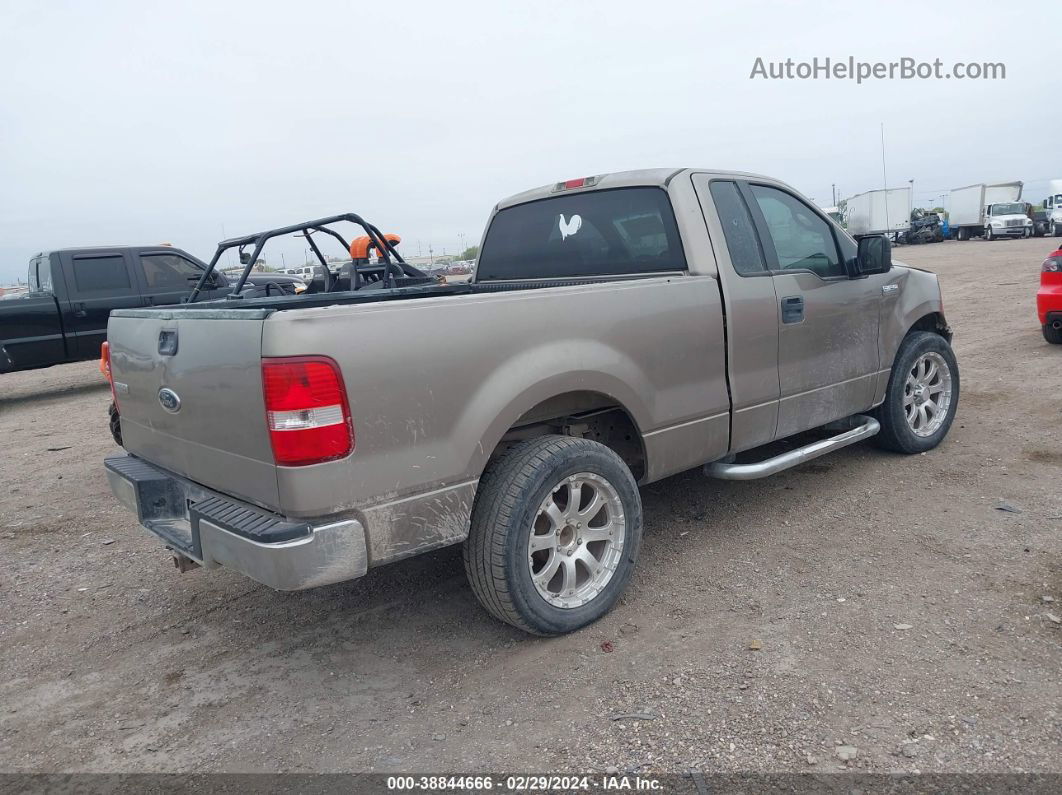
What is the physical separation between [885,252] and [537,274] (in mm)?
2006

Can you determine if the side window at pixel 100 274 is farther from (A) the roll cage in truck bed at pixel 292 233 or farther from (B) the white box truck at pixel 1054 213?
(B) the white box truck at pixel 1054 213

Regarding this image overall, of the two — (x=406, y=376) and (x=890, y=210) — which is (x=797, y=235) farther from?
(x=890, y=210)

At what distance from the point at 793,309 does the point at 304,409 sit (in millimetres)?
2669

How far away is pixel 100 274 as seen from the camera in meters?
10.8

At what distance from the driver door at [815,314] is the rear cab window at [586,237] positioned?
58 cm

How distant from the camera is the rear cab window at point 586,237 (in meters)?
4.00

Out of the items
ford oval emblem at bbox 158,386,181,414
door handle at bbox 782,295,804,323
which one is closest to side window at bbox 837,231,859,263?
door handle at bbox 782,295,804,323

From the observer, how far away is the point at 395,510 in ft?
8.95

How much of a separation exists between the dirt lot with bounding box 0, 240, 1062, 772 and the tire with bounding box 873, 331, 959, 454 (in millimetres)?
259

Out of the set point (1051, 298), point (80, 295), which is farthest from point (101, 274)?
point (1051, 298)

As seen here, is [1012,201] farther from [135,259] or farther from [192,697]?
[192,697]

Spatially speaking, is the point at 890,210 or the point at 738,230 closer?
the point at 738,230

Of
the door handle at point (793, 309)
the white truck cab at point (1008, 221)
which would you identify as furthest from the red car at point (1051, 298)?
the white truck cab at point (1008, 221)

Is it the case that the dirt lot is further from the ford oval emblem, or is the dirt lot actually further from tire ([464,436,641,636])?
the ford oval emblem
